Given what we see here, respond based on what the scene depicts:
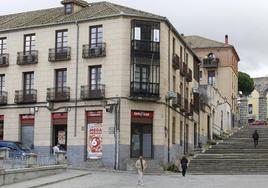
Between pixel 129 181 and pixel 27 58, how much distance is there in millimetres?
16280

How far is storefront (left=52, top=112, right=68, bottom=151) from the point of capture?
44469 millimetres

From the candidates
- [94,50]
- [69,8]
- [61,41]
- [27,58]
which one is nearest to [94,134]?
[94,50]

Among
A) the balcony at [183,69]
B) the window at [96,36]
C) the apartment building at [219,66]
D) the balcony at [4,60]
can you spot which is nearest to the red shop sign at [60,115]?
the window at [96,36]

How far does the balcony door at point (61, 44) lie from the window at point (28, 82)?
2.92 m

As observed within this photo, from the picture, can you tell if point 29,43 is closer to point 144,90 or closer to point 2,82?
point 2,82

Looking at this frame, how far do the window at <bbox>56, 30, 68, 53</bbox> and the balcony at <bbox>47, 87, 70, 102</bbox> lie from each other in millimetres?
2864

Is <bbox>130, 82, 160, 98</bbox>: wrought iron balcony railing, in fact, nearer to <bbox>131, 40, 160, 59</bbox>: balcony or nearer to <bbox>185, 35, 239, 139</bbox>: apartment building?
<bbox>131, 40, 160, 59</bbox>: balcony

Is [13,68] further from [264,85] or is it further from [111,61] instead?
[264,85]

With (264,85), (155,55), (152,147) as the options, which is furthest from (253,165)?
(264,85)

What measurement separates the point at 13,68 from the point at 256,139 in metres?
21.9

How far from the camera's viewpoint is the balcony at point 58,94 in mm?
44194

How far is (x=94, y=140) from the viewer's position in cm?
4291

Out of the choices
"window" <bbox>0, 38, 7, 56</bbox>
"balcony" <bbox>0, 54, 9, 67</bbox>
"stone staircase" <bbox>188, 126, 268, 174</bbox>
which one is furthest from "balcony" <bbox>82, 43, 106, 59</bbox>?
"stone staircase" <bbox>188, 126, 268, 174</bbox>

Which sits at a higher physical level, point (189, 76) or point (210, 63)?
Result: point (210, 63)
